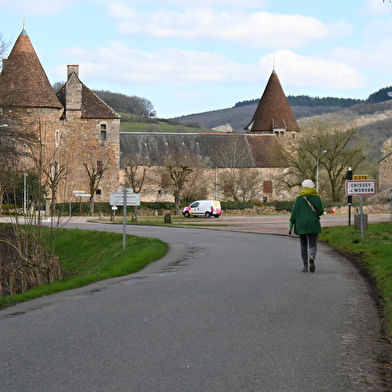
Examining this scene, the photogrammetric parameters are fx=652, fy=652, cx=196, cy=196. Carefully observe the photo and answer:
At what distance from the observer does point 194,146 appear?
92.7 meters

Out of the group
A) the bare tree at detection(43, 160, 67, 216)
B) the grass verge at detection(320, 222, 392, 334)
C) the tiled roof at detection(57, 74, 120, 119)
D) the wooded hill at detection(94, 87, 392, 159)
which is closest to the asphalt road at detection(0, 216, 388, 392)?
the grass verge at detection(320, 222, 392, 334)

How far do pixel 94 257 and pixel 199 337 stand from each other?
20819 mm

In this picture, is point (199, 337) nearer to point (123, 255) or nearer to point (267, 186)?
point (123, 255)

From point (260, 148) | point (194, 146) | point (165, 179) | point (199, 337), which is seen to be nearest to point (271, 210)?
point (165, 179)

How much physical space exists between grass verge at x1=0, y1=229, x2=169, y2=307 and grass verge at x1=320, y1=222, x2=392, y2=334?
5.48 m

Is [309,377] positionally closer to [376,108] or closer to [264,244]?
[264,244]

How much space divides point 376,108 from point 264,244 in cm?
14565

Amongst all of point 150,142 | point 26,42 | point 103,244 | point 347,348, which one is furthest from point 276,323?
point 150,142

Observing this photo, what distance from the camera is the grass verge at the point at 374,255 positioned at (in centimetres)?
1067

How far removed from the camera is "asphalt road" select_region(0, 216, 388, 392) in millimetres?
5516

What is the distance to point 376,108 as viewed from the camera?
160m

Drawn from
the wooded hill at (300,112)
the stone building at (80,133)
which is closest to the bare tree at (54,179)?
the stone building at (80,133)

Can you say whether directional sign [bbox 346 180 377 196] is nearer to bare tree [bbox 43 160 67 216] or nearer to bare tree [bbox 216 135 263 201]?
bare tree [bbox 43 160 67 216]

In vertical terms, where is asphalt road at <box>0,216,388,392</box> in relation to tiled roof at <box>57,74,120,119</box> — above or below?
below
